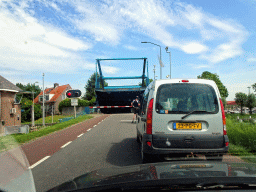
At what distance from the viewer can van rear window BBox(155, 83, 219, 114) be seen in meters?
4.84

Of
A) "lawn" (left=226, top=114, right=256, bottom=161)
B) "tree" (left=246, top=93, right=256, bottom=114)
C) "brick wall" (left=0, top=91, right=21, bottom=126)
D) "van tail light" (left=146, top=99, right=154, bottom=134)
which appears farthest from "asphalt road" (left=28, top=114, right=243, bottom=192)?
"tree" (left=246, top=93, right=256, bottom=114)

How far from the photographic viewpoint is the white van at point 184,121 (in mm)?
4676

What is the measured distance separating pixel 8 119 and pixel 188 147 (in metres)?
37.5

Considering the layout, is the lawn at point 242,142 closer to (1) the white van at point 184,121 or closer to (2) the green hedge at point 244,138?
(2) the green hedge at point 244,138

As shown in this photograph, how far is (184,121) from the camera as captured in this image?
4777 millimetres

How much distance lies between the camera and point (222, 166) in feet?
9.15

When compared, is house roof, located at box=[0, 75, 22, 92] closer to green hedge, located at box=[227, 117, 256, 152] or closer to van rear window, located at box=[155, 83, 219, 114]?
green hedge, located at box=[227, 117, 256, 152]

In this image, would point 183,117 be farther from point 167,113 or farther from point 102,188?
point 102,188

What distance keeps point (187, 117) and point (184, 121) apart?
9 centimetres

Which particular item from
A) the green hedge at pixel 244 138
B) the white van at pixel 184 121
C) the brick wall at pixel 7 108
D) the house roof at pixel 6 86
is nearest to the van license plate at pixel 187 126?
the white van at pixel 184 121

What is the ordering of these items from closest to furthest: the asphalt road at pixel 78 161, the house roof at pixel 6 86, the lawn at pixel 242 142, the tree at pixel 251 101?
the asphalt road at pixel 78 161
the lawn at pixel 242 142
the house roof at pixel 6 86
the tree at pixel 251 101

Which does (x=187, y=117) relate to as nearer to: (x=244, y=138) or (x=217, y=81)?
(x=244, y=138)

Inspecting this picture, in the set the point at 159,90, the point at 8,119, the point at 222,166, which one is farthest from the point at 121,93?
the point at 8,119

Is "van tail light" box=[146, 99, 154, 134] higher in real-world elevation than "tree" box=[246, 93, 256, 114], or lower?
lower
